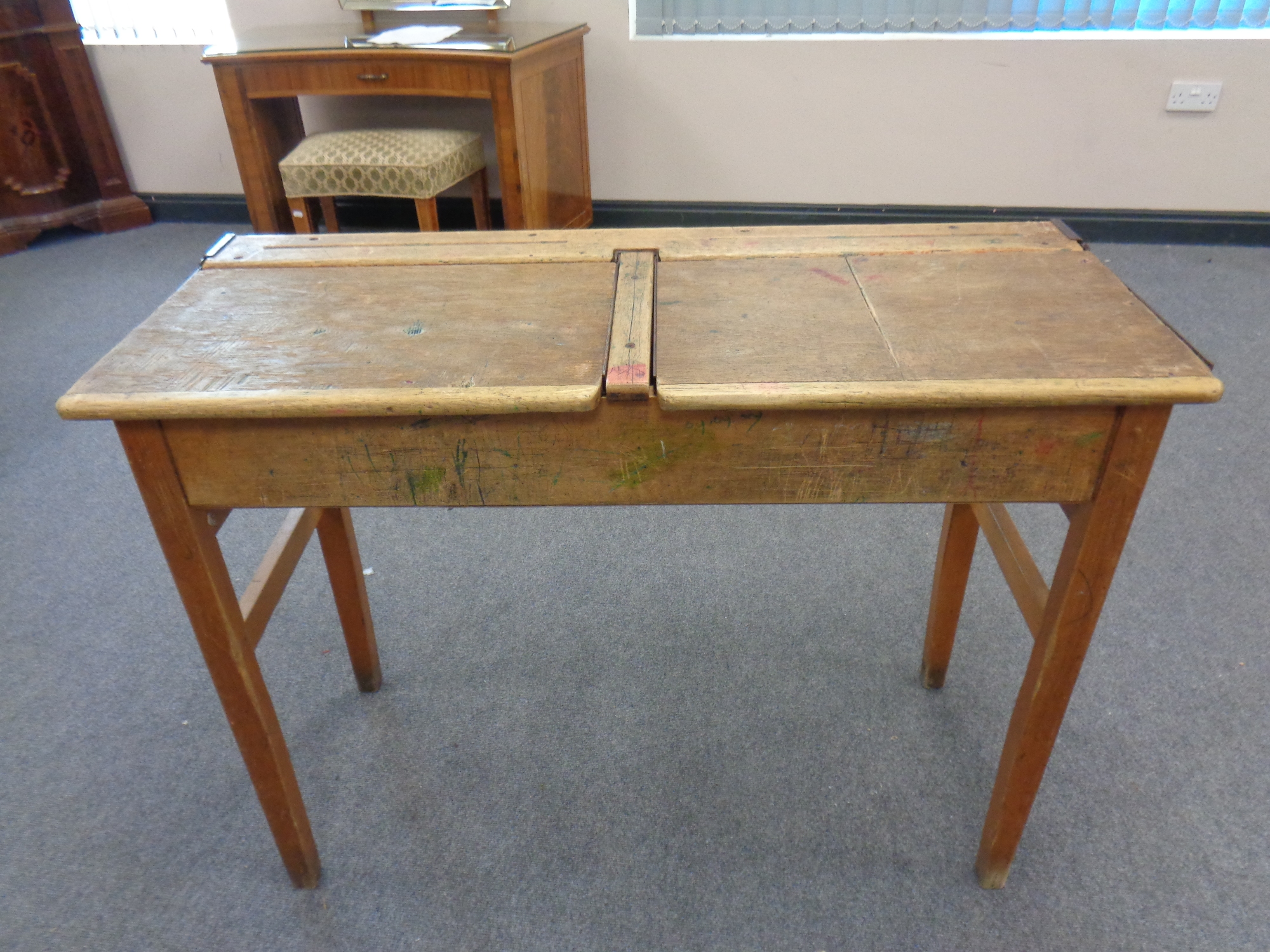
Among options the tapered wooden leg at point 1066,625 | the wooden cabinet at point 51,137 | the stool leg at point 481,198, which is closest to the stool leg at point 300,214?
the stool leg at point 481,198

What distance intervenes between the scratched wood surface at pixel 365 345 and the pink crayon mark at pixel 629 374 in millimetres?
21

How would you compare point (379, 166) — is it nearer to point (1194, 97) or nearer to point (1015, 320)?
point (1015, 320)

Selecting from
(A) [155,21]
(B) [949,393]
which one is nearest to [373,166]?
(A) [155,21]

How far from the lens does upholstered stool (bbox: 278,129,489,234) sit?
8.57 ft

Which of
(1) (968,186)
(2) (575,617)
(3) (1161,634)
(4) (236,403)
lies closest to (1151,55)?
Result: (1) (968,186)

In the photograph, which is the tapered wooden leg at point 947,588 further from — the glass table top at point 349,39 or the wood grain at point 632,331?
the glass table top at point 349,39

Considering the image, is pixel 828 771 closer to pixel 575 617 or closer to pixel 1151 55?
pixel 575 617

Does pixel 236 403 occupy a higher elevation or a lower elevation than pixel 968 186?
higher

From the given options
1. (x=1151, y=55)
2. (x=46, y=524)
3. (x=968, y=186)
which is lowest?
(x=46, y=524)

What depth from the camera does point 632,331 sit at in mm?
955

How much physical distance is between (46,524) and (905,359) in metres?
1.94

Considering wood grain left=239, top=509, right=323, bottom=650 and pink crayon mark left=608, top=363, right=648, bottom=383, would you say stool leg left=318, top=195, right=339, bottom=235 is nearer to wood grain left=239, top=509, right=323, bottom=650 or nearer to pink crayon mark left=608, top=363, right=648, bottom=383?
wood grain left=239, top=509, right=323, bottom=650

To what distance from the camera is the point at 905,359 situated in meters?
0.87

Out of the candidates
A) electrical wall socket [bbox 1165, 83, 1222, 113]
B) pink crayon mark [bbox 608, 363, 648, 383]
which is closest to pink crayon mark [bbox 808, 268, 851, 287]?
pink crayon mark [bbox 608, 363, 648, 383]
